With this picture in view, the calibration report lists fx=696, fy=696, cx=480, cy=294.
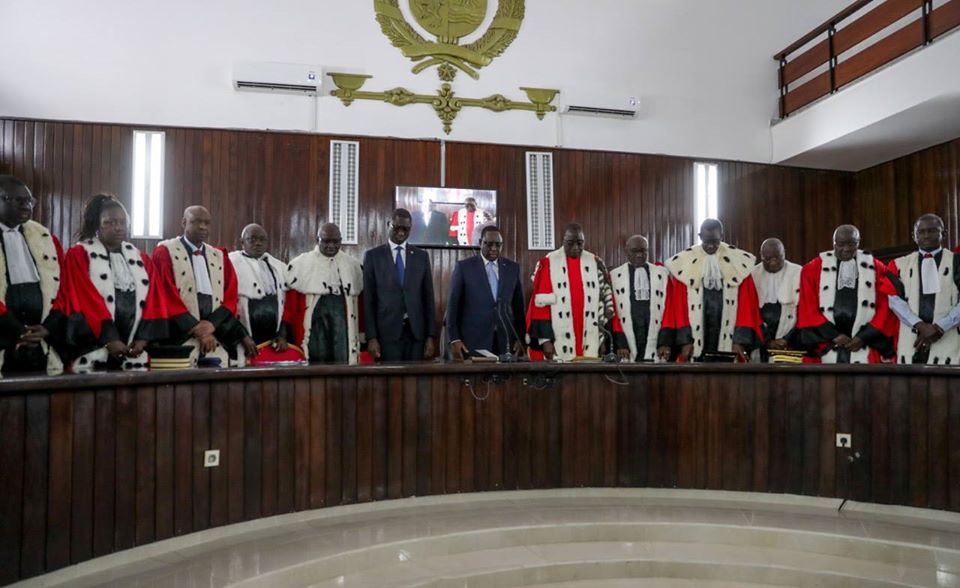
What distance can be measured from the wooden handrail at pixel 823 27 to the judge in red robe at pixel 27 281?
7353mm

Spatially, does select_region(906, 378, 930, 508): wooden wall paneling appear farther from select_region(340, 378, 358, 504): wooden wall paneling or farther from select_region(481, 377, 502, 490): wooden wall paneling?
select_region(340, 378, 358, 504): wooden wall paneling

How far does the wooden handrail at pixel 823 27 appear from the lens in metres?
7.00

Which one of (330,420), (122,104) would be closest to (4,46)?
(122,104)

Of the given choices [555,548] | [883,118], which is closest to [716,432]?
[555,548]

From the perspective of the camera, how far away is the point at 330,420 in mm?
3322

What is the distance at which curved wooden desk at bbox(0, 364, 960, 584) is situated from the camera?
2.57 m

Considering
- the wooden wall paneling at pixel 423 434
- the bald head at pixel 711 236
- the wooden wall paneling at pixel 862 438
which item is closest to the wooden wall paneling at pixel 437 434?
the wooden wall paneling at pixel 423 434

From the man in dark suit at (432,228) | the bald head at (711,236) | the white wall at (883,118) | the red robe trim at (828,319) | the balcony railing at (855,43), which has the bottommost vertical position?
the red robe trim at (828,319)

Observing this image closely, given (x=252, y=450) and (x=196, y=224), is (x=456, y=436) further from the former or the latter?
(x=196, y=224)

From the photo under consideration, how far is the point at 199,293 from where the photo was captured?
4277 millimetres

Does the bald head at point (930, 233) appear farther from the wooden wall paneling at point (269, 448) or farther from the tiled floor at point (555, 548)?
the wooden wall paneling at point (269, 448)

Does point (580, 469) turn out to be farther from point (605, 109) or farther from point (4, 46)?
point (4, 46)

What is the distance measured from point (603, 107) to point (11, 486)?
6463 millimetres

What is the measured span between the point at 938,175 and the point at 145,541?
7784 millimetres
